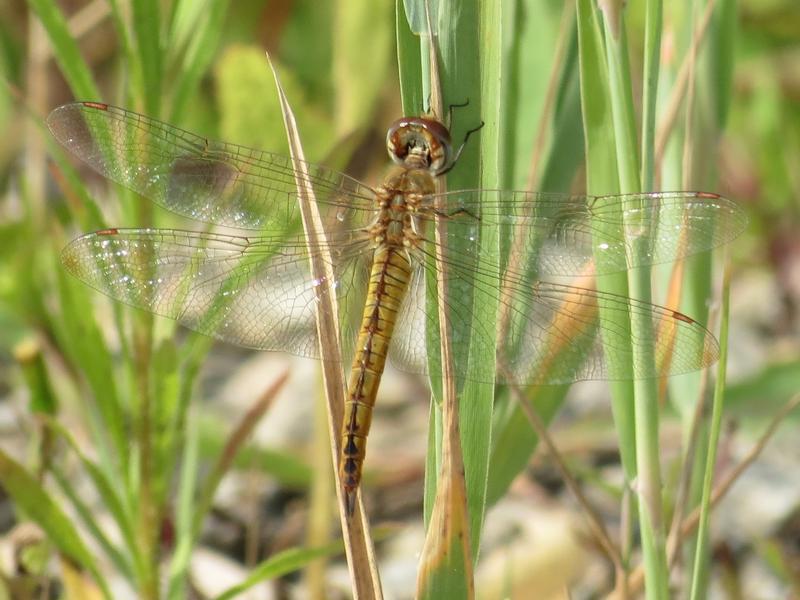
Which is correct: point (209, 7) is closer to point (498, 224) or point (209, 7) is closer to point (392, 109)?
point (498, 224)

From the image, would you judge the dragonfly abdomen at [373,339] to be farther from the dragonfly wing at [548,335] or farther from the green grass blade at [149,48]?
the green grass blade at [149,48]

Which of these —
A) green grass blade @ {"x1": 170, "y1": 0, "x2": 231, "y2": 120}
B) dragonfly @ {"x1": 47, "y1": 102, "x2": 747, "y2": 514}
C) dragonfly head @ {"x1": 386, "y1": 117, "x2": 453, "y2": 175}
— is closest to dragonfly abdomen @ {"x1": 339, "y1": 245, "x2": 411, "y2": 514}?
dragonfly @ {"x1": 47, "y1": 102, "x2": 747, "y2": 514}

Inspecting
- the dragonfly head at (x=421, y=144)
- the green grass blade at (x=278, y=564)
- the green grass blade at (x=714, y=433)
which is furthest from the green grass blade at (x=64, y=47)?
the green grass blade at (x=714, y=433)

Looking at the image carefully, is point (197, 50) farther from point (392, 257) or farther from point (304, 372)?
point (304, 372)

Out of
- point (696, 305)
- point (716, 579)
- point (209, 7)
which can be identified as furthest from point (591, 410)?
point (209, 7)

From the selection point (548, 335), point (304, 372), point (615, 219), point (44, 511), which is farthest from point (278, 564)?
point (304, 372)

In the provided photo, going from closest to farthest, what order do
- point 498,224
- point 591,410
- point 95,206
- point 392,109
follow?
point 498,224 < point 95,206 < point 591,410 < point 392,109
